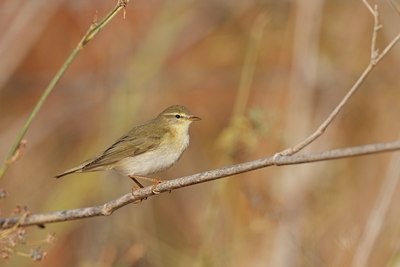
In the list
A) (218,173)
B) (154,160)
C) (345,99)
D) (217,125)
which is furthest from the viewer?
(217,125)

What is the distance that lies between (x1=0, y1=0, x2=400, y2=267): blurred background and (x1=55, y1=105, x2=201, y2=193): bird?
1.17ft

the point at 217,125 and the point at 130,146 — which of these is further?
the point at 217,125

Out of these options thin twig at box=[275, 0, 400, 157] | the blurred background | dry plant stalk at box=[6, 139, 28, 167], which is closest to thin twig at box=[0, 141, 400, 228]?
thin twig at box=[275, 0, 400, 157]

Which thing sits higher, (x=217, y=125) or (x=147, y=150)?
(x=217, y=125)

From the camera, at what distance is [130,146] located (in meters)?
3.67

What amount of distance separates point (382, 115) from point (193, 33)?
2615mm

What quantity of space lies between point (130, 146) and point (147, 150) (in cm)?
13

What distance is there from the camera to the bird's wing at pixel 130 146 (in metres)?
3.48

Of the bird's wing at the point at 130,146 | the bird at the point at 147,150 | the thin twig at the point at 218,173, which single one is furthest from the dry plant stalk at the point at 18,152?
the bird's wing at the point at 130,146

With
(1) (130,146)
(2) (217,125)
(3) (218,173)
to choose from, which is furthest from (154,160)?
(2) (217,125)

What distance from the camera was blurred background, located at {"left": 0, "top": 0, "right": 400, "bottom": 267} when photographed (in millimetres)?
4117

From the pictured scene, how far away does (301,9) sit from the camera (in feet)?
16.9

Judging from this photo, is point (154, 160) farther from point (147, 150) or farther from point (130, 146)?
point (130, 146)

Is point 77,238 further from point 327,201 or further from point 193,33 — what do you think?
point 327,201
